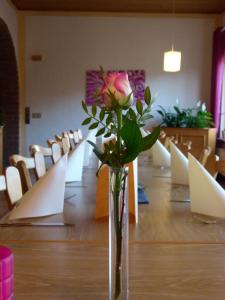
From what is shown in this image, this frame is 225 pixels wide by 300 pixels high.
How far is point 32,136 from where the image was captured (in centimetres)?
787

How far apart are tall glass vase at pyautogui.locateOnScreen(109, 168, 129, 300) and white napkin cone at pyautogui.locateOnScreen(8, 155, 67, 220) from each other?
0.87 meters

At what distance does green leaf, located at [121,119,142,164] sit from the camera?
841mm

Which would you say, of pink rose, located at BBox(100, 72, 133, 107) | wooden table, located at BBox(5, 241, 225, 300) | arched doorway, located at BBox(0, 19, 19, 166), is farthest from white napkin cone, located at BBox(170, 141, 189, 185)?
arched doorway, located at BBox(0, 19, 19, 166)

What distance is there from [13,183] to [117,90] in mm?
1355

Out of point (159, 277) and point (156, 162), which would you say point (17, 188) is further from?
point (156, 162)

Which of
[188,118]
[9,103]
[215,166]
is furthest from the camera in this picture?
[9,103]

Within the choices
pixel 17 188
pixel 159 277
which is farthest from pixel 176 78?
pixel 159 277

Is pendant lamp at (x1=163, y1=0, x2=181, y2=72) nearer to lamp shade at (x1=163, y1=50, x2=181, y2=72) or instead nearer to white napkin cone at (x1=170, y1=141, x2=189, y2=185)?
lamp shade at (x1=163, y1=50, x2=181, y2=72)

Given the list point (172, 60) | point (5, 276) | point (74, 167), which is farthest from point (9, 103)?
point (5, 276)

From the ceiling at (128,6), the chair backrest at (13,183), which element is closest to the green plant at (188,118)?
the ceiling at (128,6)

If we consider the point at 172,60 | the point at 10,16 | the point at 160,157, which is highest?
the point at 10,16

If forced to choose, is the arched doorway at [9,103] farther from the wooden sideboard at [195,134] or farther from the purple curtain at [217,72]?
the purple curtain at [217,72]

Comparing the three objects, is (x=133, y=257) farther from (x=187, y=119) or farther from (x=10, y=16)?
(x=10, y=16)

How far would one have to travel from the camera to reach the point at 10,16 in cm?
706
